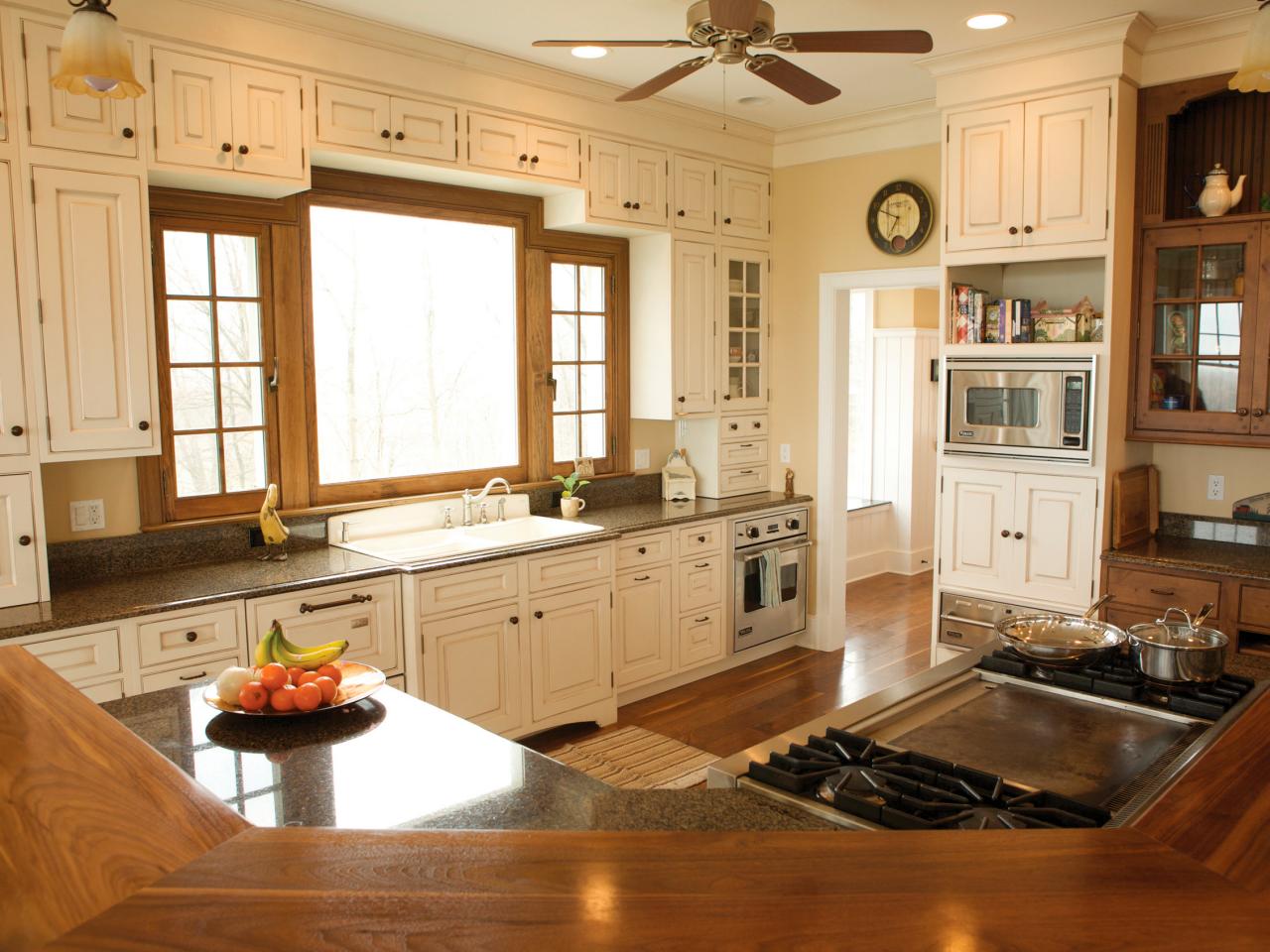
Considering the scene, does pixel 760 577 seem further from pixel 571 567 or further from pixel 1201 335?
pixel 1201 335

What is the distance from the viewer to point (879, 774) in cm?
162

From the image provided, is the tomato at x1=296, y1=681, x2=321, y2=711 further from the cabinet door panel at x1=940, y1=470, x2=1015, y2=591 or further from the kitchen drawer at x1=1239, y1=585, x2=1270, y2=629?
the kitchen drawer at x1=1239, y1=585, x2=1270, y2=629

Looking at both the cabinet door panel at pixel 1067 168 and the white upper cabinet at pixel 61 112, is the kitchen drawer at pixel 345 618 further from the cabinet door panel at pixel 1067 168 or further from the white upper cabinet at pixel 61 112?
the cabinet door panel at pixel 1067 168

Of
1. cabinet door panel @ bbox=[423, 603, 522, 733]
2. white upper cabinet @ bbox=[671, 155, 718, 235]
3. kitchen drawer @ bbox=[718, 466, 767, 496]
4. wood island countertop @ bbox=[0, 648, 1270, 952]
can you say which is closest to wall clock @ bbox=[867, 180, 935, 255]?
white upper cabinet @ bbox=[671, 155, 718, 235]

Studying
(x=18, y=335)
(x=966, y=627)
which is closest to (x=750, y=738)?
(x=966, y=627)

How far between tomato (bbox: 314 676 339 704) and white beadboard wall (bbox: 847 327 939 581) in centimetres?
563

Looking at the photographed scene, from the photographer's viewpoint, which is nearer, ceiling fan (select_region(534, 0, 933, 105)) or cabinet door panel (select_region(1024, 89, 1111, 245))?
ceiling fan (select_region(534, 0, 933, 105))

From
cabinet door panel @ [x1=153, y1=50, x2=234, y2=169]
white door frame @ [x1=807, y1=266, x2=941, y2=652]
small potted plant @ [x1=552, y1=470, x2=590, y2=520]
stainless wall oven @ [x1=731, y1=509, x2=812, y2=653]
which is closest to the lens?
cabinet door panel @ [x1=153, y1=50, x2=234, y2=169]

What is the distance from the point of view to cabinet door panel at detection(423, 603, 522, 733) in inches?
146

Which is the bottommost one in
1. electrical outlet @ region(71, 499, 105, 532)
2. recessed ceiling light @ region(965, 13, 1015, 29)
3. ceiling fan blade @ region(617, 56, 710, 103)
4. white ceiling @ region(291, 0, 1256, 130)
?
electrical outlet @ region(71, 499, 105, 532)

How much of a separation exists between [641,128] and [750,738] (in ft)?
9.78

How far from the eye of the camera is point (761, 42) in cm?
299

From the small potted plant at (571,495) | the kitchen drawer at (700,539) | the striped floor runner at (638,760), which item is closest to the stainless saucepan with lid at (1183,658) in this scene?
the striped floor runner at (638,760)

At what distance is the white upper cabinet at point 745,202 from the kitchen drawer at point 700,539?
164 cm
